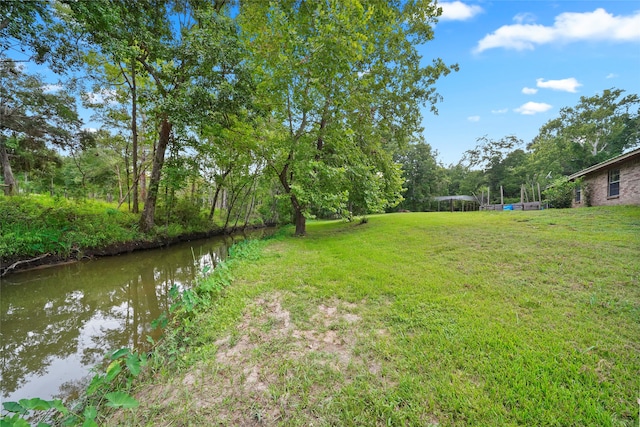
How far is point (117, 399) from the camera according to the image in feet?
4.79

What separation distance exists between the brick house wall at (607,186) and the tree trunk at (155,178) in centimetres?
1800

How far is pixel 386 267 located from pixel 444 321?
6.61 feet

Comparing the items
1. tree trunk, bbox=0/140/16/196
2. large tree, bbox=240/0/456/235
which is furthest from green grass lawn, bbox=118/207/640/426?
tree trunk, bbox=0/140/16/196

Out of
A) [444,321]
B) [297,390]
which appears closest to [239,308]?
[297,390]

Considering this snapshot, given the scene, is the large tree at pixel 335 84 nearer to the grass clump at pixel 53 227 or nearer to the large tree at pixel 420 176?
the grass clump at pixel 53 227

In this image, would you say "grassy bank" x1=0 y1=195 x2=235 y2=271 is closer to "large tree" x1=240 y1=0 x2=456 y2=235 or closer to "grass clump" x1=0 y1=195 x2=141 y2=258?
"grass clump" x1=0 y1=195 x2=141 y2=258

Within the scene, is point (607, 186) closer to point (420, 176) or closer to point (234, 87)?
point (234, 87)

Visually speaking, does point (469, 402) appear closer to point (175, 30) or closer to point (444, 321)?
point (444, 321)

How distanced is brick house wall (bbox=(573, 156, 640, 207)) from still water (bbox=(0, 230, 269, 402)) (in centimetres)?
1562

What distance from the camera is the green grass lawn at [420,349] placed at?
1.57 metres

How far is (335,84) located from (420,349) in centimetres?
815

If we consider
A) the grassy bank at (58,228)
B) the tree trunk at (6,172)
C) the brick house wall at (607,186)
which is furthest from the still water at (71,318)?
the brick house wall at (607,186)

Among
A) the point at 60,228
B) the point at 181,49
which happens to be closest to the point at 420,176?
the point at 181,49

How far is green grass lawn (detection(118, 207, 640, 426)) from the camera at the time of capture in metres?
Answer: 1.57
